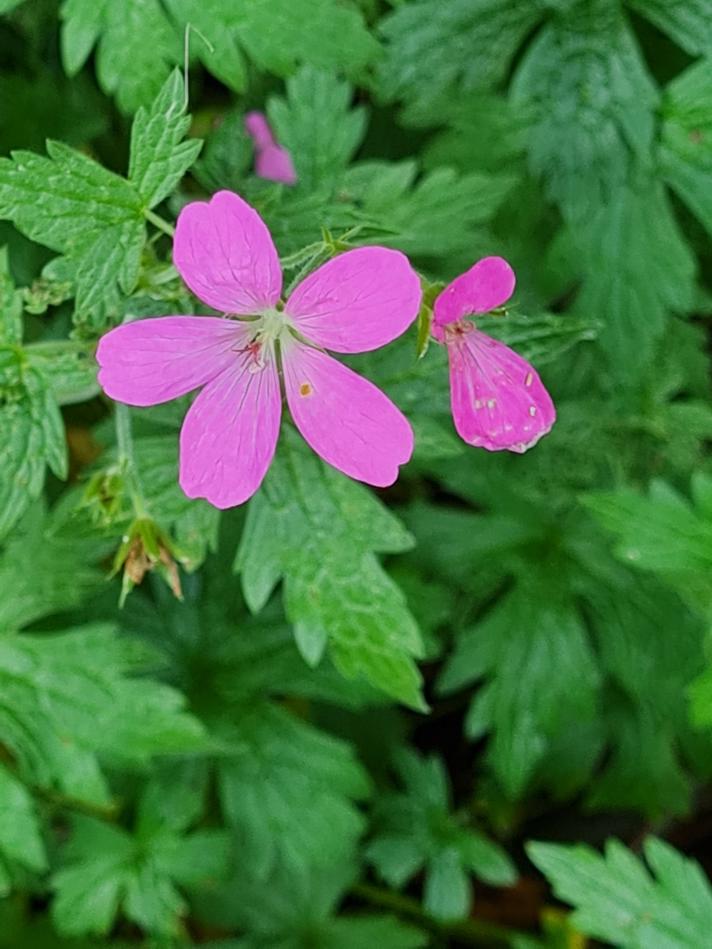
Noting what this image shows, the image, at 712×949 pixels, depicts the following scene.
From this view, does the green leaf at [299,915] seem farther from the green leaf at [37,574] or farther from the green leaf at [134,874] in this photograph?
the green leaf at [37,574]

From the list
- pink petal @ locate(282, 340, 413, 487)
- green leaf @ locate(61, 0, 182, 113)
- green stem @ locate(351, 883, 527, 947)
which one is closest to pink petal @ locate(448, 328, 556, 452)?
pink petal @ locate(282, 340, 413, 487)

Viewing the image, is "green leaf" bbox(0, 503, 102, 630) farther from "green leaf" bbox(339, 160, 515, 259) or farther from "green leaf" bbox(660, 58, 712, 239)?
"green leaf" bbox(660, 58, 712, 239)

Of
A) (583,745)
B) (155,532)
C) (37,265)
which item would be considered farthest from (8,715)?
(583,745)

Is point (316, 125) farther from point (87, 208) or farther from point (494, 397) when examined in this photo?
point (494, 397)

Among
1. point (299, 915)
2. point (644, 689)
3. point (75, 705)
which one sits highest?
point (75, 705)

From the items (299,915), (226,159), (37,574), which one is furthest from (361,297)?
(299,915)

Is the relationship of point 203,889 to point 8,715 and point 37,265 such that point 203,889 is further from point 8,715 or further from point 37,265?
point 37,265

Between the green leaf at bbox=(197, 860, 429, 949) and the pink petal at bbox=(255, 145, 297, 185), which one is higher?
the pink petal at bbox=(255, 145, 297, 185)
